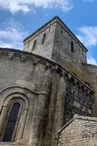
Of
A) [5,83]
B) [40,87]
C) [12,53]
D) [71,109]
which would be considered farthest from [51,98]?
[12,53]

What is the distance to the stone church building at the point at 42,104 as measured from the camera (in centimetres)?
645

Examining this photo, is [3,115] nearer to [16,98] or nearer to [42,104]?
[16,98]

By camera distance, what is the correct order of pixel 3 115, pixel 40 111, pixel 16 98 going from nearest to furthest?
1. pixel 3 115
2. pixel 40 111
3. pixel 16 98

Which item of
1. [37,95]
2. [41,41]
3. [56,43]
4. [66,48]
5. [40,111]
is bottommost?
[40,111]

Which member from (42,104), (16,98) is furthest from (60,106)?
(16,98)

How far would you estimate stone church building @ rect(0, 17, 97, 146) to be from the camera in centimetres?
645

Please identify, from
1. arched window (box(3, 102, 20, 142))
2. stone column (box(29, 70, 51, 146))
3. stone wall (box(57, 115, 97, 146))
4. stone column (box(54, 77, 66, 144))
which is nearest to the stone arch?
arched window (box(3, 102, 20, 142))

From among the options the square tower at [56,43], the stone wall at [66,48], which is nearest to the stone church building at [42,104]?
the stone wall at [66,48]

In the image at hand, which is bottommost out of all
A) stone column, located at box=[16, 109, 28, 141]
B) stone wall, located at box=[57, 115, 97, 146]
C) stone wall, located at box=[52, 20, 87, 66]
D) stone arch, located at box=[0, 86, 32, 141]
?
stone wall, located at box=[57, 115, 97, 146]

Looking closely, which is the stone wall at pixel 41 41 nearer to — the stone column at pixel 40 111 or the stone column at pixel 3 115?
the stone column at pixel 40 111

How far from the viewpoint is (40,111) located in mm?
8453

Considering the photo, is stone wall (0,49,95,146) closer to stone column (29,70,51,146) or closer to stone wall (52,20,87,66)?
stone column (29,70,51,146)

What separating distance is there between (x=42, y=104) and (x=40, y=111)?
1.13 ft

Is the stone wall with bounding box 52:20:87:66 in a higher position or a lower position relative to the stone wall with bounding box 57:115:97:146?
higher
